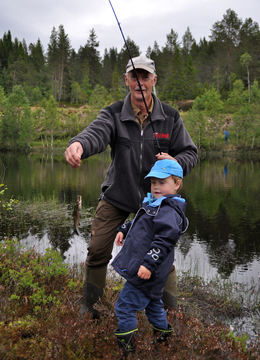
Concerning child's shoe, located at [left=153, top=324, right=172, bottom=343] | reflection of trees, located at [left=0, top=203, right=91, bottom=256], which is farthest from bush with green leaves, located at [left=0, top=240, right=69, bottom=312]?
reflection of trees, located at [left=0, top=203, right=91, bottom=256]

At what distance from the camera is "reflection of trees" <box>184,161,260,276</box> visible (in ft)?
32.7

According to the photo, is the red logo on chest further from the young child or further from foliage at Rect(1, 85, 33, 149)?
foliage at Rect(1, 85, 33, 149)

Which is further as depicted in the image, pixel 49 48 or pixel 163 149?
pixel 49 48

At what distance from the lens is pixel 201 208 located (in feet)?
54.0

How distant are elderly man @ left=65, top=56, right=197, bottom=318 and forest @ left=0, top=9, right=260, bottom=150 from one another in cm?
4707

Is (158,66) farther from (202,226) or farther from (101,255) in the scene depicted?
(101,255)

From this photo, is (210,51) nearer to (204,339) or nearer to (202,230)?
(202,230)

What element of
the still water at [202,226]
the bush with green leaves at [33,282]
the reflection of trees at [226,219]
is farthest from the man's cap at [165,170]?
the reflection of trees at [226,219]

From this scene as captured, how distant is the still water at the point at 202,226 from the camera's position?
8922 millimetres

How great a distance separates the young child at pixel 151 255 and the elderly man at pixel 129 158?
639 millimetres

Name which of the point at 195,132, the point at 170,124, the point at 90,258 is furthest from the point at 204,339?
the point at 195,132

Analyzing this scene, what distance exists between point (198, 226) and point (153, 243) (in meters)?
10.9

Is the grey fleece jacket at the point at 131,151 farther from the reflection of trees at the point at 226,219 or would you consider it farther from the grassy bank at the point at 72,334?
the reflection of trees at the point at 226,219

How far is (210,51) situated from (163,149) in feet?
305
